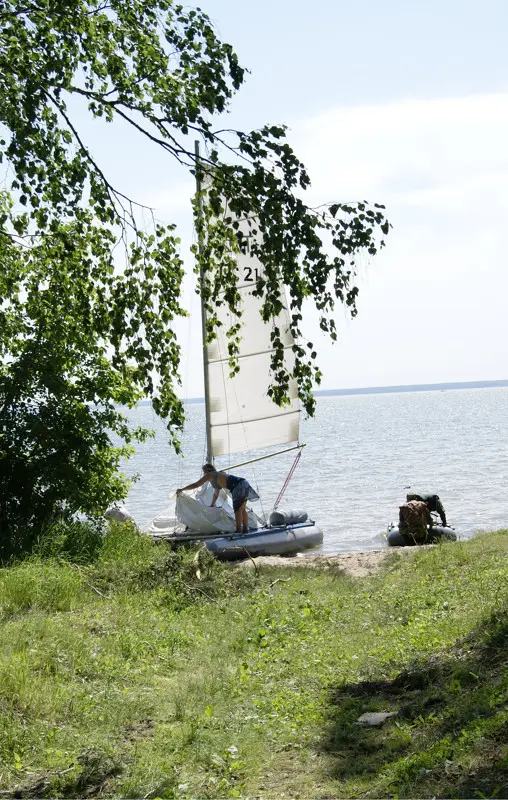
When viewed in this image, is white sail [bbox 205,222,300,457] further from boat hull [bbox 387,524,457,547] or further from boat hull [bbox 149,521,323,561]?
boat hull [bbox 387,524,457,547]

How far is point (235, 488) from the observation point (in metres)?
20.2

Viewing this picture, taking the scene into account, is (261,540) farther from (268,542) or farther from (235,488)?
(235,488)

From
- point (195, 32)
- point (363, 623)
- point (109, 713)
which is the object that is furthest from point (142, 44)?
point (363, 623)

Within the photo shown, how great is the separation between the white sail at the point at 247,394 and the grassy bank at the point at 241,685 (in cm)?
1173

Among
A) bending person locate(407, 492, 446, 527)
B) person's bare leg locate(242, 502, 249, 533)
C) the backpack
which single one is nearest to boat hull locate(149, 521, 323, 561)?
person's bare leg locate(242, 502, 249, 533)

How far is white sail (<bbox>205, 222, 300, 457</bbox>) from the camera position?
23812 millimetres

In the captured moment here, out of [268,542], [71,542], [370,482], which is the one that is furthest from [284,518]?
[370,482]

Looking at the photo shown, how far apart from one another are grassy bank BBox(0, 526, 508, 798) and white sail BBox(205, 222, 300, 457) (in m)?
11.7

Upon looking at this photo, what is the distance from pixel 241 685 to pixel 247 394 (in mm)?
17163

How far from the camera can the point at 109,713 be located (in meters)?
6.68

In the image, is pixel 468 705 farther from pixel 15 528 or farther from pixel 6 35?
pixel 15 528

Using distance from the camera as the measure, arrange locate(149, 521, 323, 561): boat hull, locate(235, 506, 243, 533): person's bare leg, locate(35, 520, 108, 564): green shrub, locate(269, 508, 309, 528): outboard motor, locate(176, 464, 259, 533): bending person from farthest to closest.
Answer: locate(269, 508, 309, 528): outboard motor
locate(235, 506, 243, 533): person's bare leg
locate(149, 521, 323, 561): boat hull
locate(176, 464, 259, 533): bending person
locate(35, 520, 108, 564): green shrub

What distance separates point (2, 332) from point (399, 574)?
6956 mm

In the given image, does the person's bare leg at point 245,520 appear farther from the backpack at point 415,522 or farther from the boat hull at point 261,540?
the backpack at point 415,522
